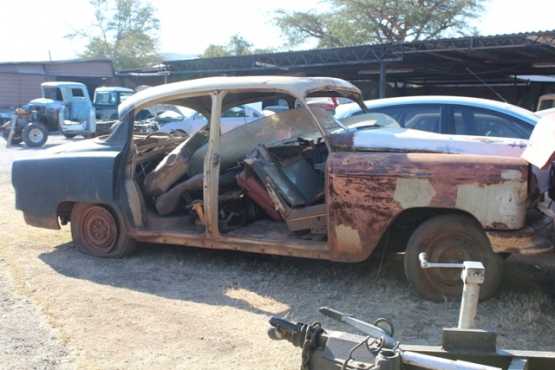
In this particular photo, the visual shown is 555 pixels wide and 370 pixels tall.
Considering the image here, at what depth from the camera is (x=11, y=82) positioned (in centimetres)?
3591

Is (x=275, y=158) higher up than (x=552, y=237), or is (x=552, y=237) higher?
(x=275, y=158)

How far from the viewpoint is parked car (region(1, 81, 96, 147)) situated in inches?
839

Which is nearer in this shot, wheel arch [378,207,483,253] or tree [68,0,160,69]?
wheel arch [378,207,483,253]

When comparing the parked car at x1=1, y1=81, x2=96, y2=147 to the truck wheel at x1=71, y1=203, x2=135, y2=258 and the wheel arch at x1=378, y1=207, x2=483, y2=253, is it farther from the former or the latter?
the wheel arch at x1=378, y1=207, x2=483, y2=253

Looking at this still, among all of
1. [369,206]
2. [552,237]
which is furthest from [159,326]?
[552,237]

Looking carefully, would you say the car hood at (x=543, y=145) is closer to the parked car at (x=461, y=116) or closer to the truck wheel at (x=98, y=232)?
the parked car at (x=461, y=116)

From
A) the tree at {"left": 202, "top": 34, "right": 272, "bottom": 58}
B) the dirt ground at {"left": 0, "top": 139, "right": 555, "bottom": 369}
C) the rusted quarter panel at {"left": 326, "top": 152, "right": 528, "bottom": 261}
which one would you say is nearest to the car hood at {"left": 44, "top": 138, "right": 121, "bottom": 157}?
the dirt ground at {"left": 0, "top": 139, "right": 555, "bottom": 369}

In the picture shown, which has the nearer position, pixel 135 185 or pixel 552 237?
pixel 552 237

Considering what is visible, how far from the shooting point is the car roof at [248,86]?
5.41m

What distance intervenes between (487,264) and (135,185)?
3.32 meters

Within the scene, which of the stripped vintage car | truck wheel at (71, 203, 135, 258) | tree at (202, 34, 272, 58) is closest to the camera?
the stripped vintage car

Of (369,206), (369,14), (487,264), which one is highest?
(369,14)

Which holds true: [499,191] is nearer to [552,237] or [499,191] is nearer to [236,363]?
[552,237]

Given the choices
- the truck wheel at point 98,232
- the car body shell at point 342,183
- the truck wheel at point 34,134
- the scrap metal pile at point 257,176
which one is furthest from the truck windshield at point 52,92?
the truck wheel at point 98,232
